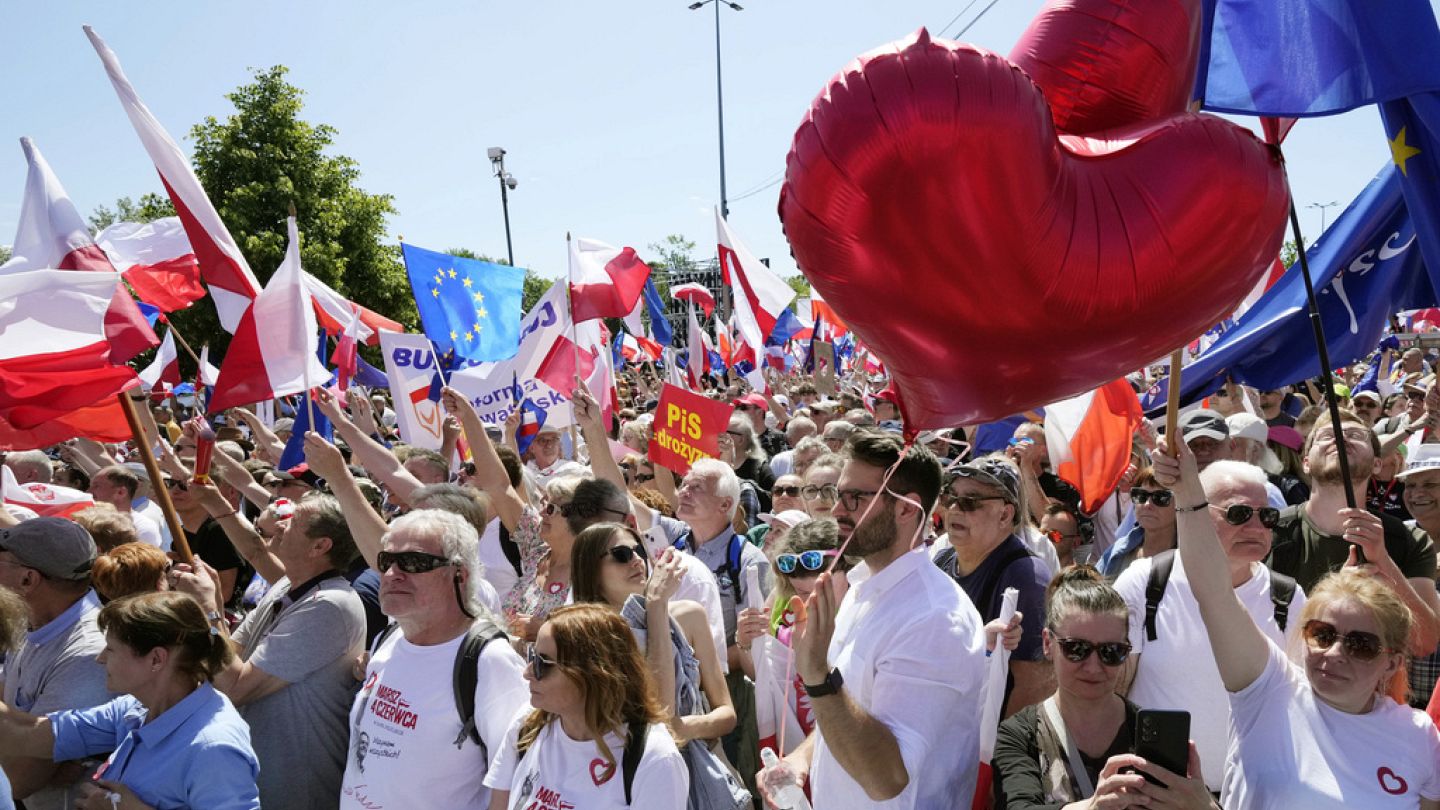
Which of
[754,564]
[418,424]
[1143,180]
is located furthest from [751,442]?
[1143,180]

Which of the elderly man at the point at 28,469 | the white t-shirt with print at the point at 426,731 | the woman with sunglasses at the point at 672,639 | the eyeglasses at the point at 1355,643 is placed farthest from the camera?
the elderly man at the point at 28,469

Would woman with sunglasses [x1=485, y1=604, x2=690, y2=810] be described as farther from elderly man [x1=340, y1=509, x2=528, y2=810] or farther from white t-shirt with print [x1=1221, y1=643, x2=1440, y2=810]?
white t-shirt with print [x1=1221, y1=643, x2=1440, y2=810]

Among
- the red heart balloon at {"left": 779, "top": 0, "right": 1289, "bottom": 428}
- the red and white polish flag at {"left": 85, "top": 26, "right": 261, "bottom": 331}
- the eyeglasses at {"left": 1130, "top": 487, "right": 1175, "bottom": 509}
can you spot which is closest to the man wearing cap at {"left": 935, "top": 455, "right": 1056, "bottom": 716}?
the eyeglasses at {"left": 1130, "top": 487, "right": 1175, "bottom": 509}

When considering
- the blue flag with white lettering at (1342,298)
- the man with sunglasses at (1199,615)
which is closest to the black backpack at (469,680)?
the man with sunglasses at (1199,615)

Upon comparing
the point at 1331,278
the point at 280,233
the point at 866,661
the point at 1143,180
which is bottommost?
the point at 280,233

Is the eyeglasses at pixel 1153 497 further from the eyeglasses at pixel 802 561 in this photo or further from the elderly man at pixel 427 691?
the elderly man at pixel 427 691

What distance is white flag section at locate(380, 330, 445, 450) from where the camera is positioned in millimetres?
7586

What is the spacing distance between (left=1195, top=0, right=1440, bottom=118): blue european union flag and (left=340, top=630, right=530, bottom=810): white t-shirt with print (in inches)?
97.5

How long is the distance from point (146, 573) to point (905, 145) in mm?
3626

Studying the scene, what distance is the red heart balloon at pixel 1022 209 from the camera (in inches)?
62.3

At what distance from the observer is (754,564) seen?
486 centimetres

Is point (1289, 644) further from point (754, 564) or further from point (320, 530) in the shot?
point (320, 530)

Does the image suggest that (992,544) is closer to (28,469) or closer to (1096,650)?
(1096,650)

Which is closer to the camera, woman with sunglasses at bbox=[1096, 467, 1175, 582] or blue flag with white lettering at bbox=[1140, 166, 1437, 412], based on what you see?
blue flag with white lettering at bbox=[1140, 166, 1437, 412]
